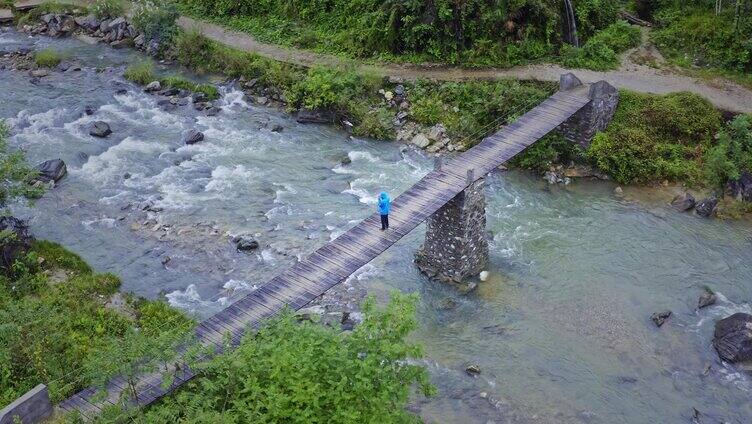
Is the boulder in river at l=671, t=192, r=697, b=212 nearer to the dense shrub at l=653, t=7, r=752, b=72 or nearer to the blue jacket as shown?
the dense shrub at l=653, t=7, r=752, b=72

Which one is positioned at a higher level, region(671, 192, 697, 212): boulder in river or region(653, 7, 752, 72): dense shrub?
region(653, 7, 752, 72): dense shrub

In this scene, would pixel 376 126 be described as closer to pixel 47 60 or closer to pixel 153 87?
pixel 153 87

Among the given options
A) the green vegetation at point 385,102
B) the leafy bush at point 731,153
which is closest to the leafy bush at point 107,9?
the green vegetation at point 385,102

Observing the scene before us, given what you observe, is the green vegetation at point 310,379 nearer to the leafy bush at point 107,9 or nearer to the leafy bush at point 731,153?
the leafy bush at point 731,153

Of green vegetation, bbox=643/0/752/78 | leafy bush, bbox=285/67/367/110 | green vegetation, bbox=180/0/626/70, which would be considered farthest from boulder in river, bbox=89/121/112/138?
green vegetation, bbox=643/0/752/78

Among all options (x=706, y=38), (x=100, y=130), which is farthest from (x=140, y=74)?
(x=706, y=38)
